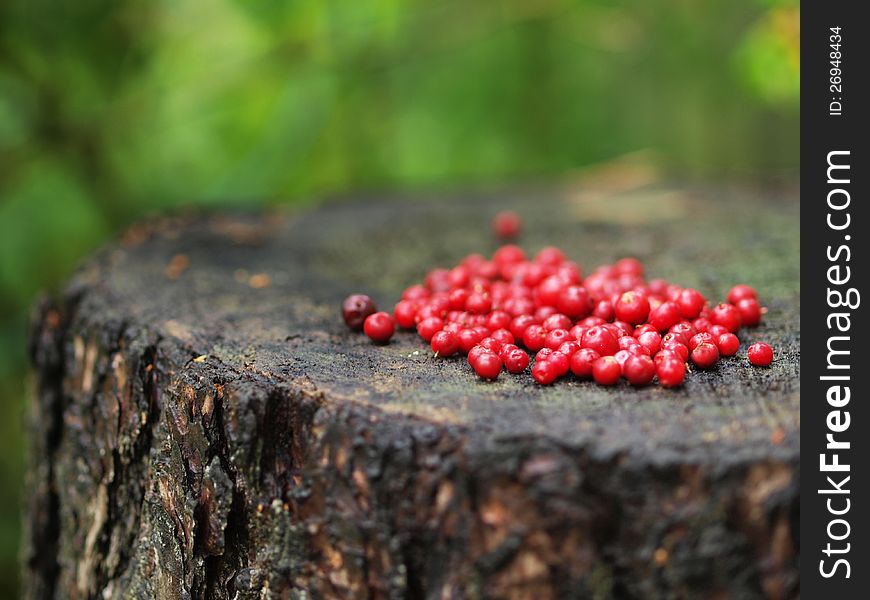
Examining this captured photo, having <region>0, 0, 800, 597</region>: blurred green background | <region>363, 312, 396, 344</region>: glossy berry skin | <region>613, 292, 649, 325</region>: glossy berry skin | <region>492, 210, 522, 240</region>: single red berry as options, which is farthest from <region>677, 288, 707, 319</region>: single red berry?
<region>0, 0, 800, 597</region>: blurred green background

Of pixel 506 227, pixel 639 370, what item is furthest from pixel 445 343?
pixel 506 227

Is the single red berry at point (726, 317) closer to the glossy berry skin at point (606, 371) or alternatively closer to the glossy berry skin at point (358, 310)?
the glossy berry skin at point (606, 371)

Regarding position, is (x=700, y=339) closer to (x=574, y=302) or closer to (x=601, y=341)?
(x=601, y=341)

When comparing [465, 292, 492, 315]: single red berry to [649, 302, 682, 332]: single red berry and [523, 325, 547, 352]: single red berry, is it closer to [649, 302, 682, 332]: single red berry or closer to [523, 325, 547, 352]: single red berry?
[523, 325, 547, 352]: single red berry

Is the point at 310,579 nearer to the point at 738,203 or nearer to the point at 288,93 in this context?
the point at 738,203

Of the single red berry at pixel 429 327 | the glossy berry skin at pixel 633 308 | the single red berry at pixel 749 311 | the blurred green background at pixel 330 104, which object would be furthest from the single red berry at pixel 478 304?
the blurred green background at pixel 330 104
